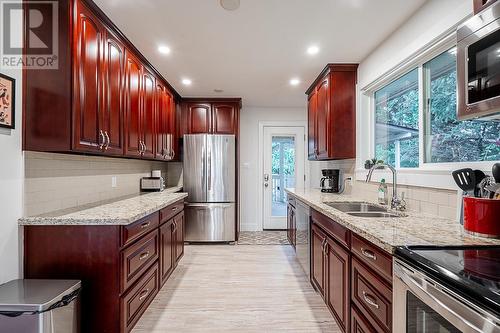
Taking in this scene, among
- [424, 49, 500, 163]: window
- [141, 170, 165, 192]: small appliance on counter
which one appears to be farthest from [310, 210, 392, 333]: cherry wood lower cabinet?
[141, 170, 165, 192]: small appliance on counter

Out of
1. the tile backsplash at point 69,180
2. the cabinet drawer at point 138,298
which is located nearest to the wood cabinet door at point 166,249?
the cabinet drawer at point 138,298

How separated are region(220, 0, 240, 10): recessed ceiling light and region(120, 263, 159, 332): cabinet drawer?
2.16 metres

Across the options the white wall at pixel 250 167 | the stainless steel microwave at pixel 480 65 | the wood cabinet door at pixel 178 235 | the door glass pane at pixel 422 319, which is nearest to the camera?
the door glass pane at pixel 422 319

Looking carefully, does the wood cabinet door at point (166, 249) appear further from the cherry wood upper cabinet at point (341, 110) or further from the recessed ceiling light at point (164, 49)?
the cherry wood upper cabinet at point (341, 110)

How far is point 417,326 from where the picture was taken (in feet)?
3.51

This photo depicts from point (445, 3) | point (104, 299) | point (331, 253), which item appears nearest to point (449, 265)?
point (331, 253)

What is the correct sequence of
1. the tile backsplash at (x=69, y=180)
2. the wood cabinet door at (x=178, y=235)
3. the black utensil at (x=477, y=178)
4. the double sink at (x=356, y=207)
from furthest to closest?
the wood cabinet door at (x=178, y=235), the double sink at (x=356, y=207), the tile backsplash at (x=69, y=180), the black utensil at (x=477, y=178)

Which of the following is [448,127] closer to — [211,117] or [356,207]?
[356,207]

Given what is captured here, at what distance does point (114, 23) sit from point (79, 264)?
6.25ft

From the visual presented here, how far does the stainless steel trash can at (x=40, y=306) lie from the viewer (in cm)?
134

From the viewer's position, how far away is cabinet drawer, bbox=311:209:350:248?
1797mm

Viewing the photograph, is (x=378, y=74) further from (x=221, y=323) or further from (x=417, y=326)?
(x=221, y=323)

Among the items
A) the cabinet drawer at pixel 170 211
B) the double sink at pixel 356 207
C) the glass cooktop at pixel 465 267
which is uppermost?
Result: the glass cooktop at pixel 465 267

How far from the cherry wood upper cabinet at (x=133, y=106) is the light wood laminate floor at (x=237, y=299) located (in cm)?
151
